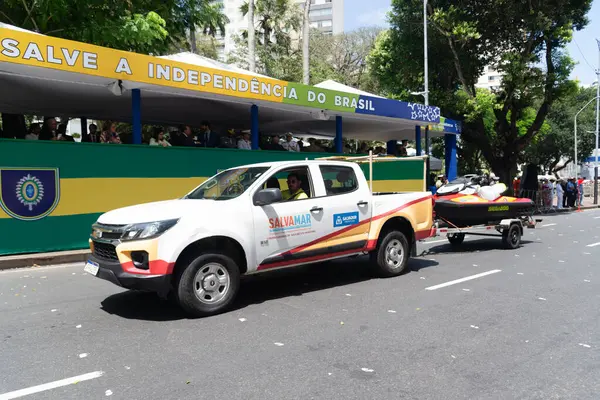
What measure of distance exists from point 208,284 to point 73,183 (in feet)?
18.4

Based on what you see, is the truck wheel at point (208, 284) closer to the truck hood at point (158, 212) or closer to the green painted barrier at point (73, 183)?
the truck hood at point (158, 212)

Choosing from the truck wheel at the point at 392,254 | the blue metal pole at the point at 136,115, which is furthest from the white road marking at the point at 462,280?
the blue metal pole at the point at 136,115

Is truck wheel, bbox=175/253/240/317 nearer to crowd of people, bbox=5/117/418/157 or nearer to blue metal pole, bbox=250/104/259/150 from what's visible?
crowd of people, bbox=5/117/418/157

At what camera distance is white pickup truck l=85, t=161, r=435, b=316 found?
5.19 m

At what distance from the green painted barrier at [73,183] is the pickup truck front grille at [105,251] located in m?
4.26

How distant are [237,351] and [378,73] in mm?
23806

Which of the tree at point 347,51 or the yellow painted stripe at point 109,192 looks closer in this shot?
the yellow painted stripe at point 109,192

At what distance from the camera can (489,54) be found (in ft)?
76.4

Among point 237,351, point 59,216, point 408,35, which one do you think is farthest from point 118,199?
point 408,35

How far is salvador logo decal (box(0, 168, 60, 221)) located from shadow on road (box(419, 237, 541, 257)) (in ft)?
25.1

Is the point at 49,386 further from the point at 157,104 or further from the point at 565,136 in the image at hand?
the point at 565,136

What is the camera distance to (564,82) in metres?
22.3

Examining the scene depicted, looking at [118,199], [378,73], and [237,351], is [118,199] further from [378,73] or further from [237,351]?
[378,73]

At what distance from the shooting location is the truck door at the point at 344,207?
22.2 ft
